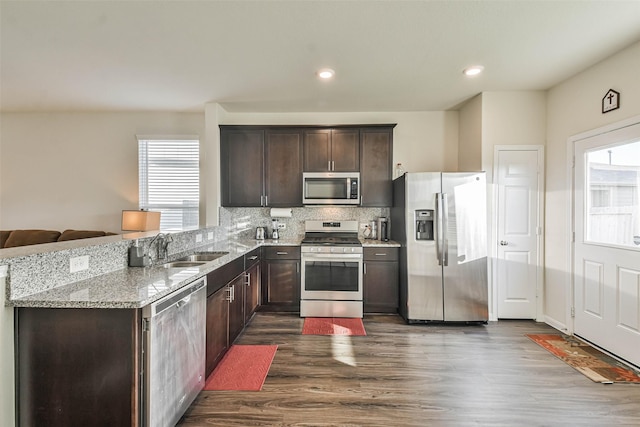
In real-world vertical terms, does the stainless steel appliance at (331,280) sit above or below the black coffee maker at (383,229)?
below

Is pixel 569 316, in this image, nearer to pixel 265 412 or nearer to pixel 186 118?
pixel 265 412

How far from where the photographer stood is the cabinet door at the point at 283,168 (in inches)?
158

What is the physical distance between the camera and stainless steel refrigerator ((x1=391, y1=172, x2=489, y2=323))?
333cm

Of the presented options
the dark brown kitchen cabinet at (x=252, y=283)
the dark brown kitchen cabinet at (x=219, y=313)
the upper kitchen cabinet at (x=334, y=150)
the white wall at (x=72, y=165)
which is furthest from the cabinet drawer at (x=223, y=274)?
the white wall at (x=72, y=165)

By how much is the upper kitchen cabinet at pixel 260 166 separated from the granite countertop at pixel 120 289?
191cm

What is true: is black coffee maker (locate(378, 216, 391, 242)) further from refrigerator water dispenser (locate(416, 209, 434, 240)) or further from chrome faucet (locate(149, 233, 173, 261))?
chrome faucet (locate(149, 233, 173, 261))

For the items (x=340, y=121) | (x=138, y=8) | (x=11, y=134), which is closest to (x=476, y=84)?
(x=340, y=121)

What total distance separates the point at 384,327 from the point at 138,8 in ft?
11.9

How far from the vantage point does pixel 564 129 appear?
10.4ft

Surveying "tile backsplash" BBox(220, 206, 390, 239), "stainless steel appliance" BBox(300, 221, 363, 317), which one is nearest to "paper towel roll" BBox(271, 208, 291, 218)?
"tile backsplash" BBox(220, 206, 390, 239)

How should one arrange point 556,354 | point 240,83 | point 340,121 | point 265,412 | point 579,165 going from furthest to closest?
point 340,121 → point 240,83 → point 579,165 → point 556,354 → point 265,412

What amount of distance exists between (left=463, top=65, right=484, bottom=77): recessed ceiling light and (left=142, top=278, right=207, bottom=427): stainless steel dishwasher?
3128mm

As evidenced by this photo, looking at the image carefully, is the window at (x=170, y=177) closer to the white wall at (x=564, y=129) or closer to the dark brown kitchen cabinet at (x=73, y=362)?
the dark brown kitchen cabinet at (x=73, y=362)

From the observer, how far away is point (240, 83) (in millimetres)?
3242
